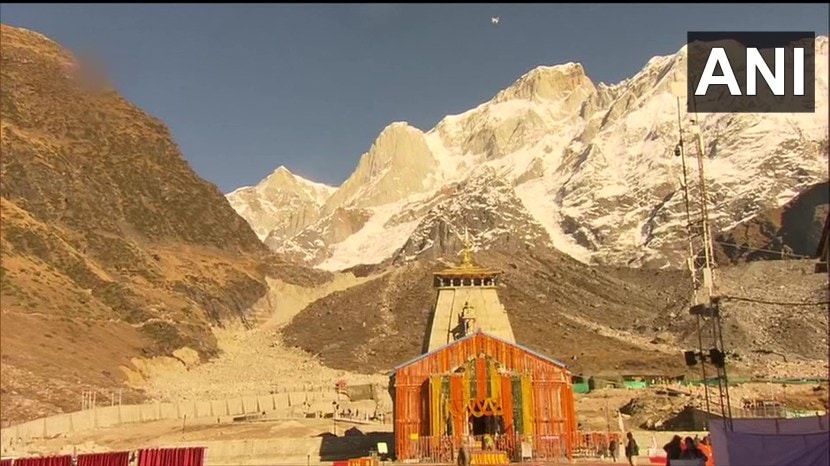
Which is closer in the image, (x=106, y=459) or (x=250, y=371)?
(x=106, y=459)

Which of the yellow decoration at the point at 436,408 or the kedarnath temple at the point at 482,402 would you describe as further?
the yellow decoration at the point at 436,408

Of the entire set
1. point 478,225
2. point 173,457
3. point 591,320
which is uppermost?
point 478,225

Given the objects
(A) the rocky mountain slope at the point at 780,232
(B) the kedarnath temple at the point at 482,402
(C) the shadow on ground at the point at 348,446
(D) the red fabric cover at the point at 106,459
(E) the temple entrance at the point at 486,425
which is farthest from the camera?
(A) the rocky mountain slope at the point at 780,232

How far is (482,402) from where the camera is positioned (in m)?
34.2

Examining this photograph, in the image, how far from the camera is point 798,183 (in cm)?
19488

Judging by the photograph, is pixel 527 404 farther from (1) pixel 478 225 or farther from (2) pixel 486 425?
(1) pixel 478 225

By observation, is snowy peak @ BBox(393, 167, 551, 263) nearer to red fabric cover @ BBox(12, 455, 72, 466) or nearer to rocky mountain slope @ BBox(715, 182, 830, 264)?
rocky mountain slope @ BBox(715, 182, 830, 264)

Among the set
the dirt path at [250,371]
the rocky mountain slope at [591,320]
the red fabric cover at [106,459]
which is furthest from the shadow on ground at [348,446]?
the rocky mountain slope at [591,320]

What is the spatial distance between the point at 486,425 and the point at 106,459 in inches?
618

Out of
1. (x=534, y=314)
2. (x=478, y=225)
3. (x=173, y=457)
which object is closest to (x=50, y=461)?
(x=173, y=457)

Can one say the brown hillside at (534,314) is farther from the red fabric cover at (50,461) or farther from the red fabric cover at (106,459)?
the red fabric cover at (50,461)

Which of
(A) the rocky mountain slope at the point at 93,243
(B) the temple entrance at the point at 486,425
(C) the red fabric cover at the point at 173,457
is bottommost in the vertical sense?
(C) the red fabric cover at the point at 173,457

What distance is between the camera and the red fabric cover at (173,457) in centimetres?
2695

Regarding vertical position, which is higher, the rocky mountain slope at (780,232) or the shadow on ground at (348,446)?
the rocky mountain slope at (780,232)
